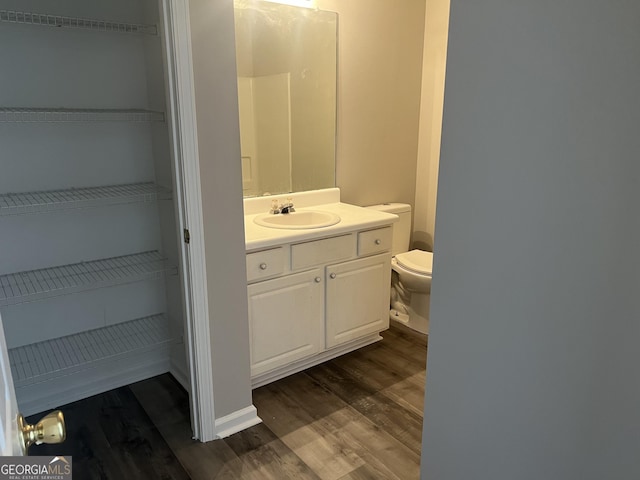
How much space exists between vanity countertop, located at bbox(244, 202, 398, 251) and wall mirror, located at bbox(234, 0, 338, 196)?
9.6 inches

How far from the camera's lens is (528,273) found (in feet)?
3.06

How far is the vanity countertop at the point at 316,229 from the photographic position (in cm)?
232

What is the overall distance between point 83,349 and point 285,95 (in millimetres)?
1812

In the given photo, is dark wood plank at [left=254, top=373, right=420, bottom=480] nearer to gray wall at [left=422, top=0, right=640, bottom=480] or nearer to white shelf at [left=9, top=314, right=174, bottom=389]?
white shelf at [left=9, top=314, right=174, bottom=389]

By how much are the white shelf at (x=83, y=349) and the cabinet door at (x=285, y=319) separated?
18.0 inches

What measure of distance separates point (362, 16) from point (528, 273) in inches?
106

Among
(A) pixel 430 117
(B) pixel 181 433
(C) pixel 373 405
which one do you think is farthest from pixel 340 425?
(A) pixel 430 117

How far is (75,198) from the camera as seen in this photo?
2.10 m

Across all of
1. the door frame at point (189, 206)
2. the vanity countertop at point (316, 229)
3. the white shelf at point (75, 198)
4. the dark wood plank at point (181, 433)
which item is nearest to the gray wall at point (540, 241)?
the door frame at point (189, 206)

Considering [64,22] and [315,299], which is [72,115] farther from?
[315,299]

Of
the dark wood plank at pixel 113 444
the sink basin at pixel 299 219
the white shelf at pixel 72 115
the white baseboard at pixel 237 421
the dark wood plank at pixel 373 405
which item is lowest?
the dark wood plank at pixel 113 444

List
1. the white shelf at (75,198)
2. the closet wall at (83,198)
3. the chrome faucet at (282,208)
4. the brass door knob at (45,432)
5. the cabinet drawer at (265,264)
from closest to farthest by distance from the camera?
the brass door knob at (45,432) → the white shelf at (75,198) → the closet wall at (83,198) → the cabinet drawer at (265,264) → the chrome faucet at (282,208)

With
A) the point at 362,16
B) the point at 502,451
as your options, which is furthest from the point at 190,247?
the point at 362,16

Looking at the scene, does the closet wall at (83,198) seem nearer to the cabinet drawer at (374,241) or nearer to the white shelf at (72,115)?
the white shelf at (72,115)
